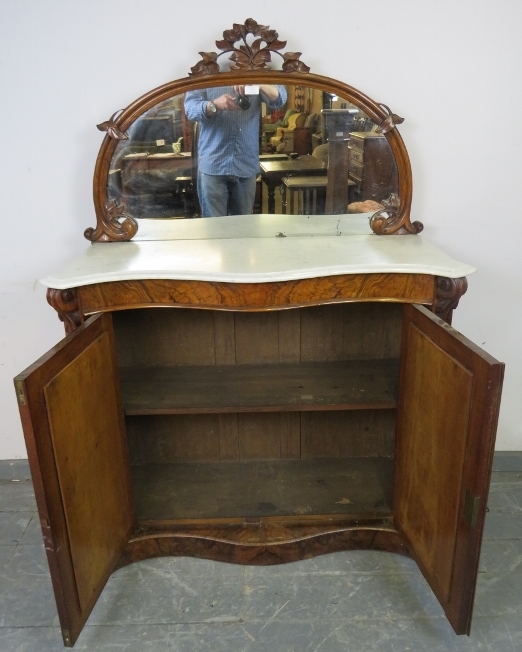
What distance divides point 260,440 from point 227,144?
3.66ft

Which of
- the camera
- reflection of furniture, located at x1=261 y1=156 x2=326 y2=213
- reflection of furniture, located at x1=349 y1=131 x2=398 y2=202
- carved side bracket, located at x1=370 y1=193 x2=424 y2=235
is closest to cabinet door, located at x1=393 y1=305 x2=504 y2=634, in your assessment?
carved side bracket, located at x1=370 y1=193 x2=424 y2=235

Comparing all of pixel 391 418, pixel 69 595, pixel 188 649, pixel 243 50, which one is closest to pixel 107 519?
pixel 69 595

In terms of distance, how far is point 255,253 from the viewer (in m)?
1.71

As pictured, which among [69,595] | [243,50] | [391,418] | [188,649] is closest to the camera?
[69,595]

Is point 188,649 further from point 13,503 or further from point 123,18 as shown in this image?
point 123,18

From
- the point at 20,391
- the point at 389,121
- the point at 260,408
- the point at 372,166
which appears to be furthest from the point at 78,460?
the point at 389,121

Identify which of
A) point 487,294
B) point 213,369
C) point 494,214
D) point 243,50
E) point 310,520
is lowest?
point 310,520

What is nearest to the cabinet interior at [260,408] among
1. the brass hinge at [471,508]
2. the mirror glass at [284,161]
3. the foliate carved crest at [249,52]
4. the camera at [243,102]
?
the mirror glass at [284,161]

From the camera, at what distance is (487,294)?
7.09 ft

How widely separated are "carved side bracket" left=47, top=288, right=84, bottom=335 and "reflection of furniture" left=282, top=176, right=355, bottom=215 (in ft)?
2.56

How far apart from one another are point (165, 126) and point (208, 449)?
1204 mm

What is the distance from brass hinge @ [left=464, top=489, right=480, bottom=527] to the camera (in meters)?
1.32

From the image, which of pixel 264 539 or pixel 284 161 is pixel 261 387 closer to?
pixel 264 539

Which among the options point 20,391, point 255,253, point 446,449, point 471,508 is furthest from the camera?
point 255,253
